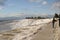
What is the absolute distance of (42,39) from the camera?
42.7 ft
